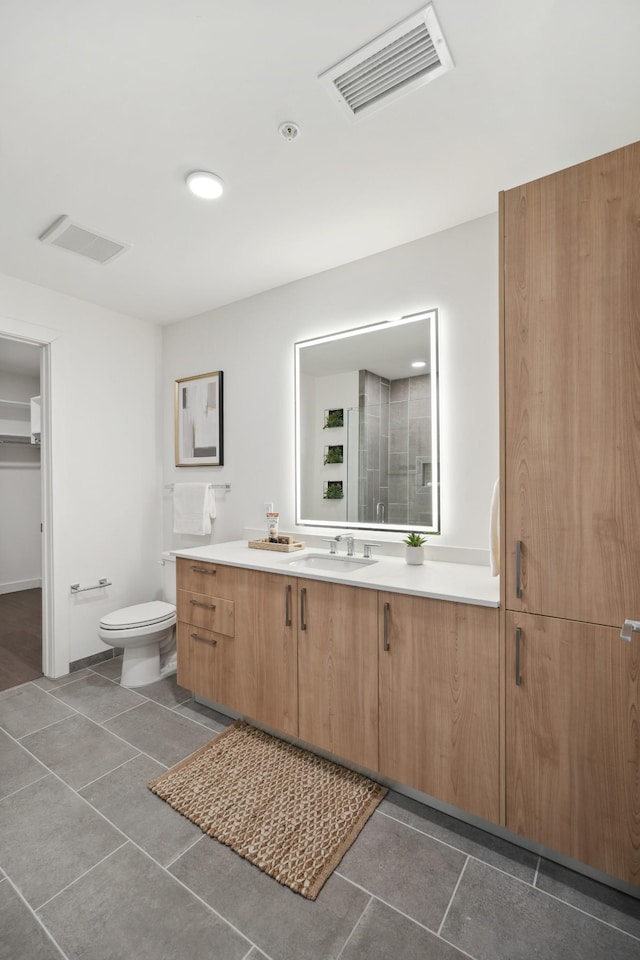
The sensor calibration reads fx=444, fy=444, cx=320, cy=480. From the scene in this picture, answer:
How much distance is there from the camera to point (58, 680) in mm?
2893

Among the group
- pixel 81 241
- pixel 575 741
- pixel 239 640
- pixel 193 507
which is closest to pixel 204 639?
pixel 239 640

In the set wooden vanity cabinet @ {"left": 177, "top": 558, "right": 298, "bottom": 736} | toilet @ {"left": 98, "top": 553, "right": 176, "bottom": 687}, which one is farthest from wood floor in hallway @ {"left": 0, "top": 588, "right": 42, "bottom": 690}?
wooden vanity cabinet @ {"left": 177, "top": 558, "right": 298, "bottom": 736}

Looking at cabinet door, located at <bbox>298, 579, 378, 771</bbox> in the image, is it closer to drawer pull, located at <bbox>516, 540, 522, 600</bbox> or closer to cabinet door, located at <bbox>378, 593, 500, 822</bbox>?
cabinet door, located at <bbox>378, 593, 500, 822</bbox>

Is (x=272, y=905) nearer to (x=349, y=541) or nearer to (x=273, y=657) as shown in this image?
(x=273, y=657)

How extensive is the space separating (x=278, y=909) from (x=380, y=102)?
2555 millimetres

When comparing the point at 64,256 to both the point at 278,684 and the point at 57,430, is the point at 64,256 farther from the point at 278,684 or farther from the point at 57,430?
the point at 278,684

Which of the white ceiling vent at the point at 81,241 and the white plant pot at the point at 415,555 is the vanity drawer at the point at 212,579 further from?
the white ceiling vent at the point at 81,241

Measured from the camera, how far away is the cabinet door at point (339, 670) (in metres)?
1.80

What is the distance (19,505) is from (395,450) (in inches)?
194

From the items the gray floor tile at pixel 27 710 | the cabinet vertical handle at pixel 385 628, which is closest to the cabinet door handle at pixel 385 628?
the cabinet vertical handle at pixel 385 628

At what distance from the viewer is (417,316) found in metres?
2.31

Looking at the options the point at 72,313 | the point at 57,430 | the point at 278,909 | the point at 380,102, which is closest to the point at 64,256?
the point at 72,313

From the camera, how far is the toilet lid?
8.89 ft

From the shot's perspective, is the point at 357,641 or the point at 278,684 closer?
the point at 357,641
